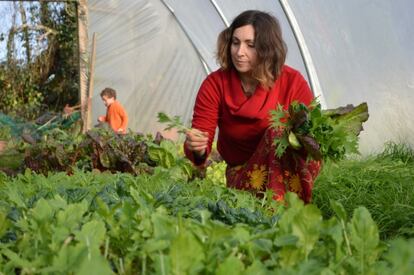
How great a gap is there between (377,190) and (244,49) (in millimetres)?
1517

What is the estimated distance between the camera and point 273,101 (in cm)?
359

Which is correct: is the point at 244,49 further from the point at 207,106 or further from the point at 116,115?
the point at 116,115

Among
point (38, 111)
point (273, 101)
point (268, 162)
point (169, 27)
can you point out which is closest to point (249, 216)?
point (268, 162)

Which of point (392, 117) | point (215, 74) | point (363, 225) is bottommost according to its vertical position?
point (392, 117)

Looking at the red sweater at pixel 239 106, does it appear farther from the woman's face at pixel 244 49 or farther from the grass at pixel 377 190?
the grass at pixel 377 190

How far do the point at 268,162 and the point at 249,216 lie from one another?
1.92 m

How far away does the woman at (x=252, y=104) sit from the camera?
3.36 meters

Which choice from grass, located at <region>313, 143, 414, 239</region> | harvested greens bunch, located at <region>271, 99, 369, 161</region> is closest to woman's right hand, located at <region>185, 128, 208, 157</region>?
harvested greens bunch, located at <region>271, 99, 369, 161</region>

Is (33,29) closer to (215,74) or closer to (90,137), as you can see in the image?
(90,137)

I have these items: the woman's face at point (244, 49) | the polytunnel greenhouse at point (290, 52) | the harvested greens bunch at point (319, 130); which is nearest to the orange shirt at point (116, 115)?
the polytunnel greenhouse at point (290, 52)

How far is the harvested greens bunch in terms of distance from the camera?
2785mm

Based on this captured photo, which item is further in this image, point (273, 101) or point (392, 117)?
point (392, 117)

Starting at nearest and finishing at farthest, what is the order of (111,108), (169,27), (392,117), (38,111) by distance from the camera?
(392,117) < (111,108) < (169,27) < (38,111)

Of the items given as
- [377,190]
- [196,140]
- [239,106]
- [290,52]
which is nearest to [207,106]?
[239,106]
